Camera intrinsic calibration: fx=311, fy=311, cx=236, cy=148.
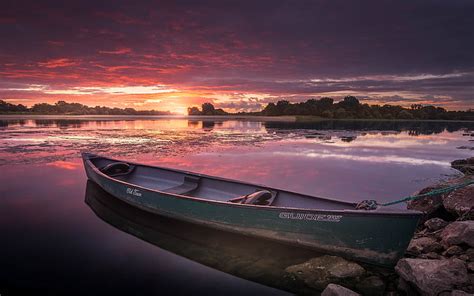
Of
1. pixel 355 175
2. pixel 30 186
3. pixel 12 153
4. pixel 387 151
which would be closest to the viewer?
pixel 30 186

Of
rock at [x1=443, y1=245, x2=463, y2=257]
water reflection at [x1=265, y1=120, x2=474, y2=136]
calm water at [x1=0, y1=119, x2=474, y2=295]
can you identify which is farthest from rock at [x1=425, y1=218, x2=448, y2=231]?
water reflection at [x1=265, y1=120, x2=474, y2=136]

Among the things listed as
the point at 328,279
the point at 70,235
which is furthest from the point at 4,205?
the point at 328,279

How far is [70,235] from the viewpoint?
9562mm

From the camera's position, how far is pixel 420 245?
307 inches

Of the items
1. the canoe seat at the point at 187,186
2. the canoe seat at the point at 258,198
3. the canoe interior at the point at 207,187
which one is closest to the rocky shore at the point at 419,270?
the canoe interior at the point at 207,187

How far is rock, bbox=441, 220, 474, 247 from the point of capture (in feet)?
23.0

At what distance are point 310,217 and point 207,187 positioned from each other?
5487mm

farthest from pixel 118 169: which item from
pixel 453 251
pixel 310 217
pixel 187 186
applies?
pixel 453 251

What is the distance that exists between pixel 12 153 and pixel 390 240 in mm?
24904

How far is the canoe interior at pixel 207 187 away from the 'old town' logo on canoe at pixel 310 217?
121 centimetres

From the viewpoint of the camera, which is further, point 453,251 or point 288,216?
point 288,216

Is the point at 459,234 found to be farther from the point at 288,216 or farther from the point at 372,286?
the point at 288,216

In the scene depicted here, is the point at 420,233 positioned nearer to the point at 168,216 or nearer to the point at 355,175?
the point at 168,216

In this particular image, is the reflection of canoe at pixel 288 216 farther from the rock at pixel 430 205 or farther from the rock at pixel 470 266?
the rock at pixel 430 205
